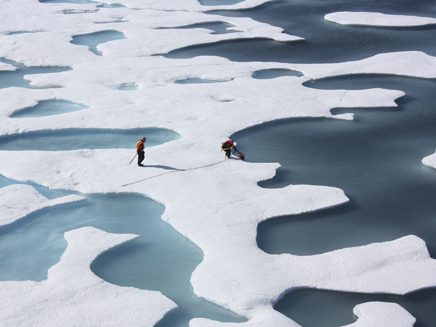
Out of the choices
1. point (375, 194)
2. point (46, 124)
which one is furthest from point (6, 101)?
point (375, 194)

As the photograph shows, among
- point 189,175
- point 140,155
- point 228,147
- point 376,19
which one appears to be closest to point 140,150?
point 140,155

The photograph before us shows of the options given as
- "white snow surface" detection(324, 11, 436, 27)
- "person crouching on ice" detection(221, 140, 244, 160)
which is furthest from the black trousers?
"white snow surface" detection(324, 11, 436, 27)

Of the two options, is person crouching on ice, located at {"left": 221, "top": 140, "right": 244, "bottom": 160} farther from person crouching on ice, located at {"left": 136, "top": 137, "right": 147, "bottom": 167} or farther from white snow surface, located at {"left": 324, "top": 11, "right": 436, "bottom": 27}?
white snow surface, located at {"left": 324, "top": 11, "right": 436, "bottom": 27}

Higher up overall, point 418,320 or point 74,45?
point 74,45

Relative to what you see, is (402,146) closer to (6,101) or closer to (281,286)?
(281,286)

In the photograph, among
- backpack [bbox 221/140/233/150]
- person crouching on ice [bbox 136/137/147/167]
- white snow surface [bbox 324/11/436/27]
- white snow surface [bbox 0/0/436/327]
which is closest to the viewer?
white snow surface [bbox 0/0/436/327]
